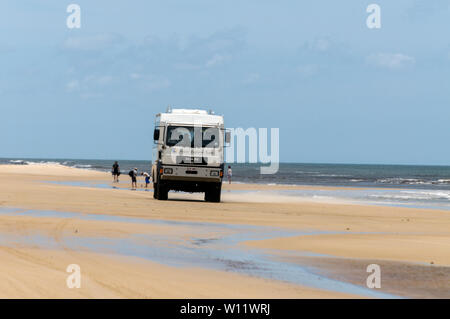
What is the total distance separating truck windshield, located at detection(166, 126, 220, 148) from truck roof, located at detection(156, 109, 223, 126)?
0.82 feet

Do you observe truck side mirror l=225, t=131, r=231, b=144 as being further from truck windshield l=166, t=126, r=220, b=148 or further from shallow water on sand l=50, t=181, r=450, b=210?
shallow water on sand l=50, t=181, r=450, b=210

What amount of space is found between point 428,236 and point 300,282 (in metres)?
7.83

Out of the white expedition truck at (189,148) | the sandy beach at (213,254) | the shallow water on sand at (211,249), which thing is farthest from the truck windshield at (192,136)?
the shallow water on sand at (211,249)

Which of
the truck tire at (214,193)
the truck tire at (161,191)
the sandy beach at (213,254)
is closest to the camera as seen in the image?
the sandy beach at (213,254)

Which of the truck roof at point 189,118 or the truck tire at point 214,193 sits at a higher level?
the truck roof at point 189,118

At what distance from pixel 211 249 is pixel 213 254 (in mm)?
681

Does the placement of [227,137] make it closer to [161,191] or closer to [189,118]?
[189,118]

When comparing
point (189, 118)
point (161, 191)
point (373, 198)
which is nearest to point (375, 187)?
point (373, 198)

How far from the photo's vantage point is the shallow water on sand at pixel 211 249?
9.92m

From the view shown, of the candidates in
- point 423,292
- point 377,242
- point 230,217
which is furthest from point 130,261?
point 230,217

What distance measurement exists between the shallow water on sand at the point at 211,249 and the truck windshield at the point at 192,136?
29.5 ft

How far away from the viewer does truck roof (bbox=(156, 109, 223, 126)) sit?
85.0 feet

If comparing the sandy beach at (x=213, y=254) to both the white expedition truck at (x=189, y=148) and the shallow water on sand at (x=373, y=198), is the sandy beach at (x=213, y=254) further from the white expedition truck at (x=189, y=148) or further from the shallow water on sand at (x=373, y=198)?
the shallow water on sand at (x=373, y=198)

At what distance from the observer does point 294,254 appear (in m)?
Answer: 12.5
